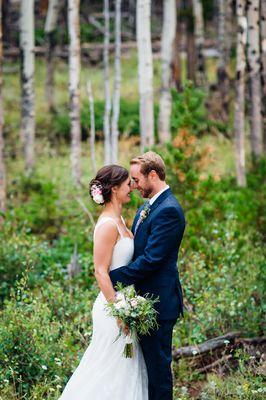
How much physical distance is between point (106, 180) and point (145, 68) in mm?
8678

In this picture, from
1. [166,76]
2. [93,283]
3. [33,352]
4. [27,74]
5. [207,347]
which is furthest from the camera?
[166,76]

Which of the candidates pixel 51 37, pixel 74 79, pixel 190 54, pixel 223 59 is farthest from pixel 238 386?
pixel 190 54

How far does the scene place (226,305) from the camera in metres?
7.30

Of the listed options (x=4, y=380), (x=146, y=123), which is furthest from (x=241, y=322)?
(x=146, y=123)

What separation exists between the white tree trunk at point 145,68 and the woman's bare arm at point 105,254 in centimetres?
823

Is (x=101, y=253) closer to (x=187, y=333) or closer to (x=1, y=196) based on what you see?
(x=187, y=333)

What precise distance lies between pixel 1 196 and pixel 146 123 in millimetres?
3460

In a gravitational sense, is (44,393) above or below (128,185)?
below

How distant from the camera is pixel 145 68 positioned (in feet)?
44.2

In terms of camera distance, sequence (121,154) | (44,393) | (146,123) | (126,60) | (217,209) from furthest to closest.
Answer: (126,60)
(121,154)
(146,123)
(217,209)
(44,393)

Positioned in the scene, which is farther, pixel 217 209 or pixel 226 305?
pixel 217 209

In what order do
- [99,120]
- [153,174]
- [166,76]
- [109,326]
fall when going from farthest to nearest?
1. [99,120]
2. [166,76]
3. [109,326]
4. [153,174]

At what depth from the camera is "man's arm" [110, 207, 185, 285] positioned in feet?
16.4

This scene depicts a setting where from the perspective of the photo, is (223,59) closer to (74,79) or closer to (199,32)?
(199,32)
